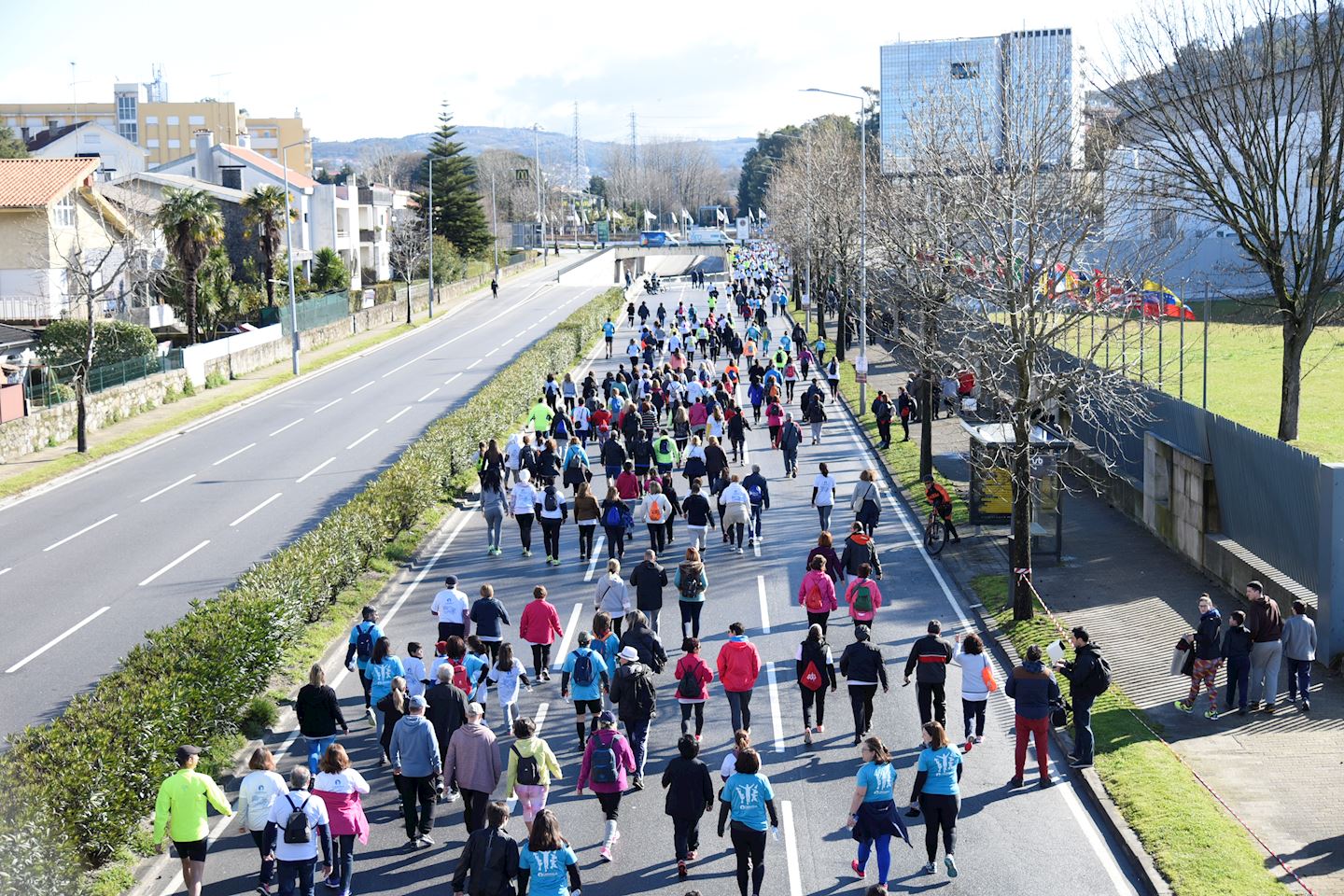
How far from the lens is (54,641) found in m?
19.5

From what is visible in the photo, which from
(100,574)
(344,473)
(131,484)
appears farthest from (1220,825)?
(131,484)

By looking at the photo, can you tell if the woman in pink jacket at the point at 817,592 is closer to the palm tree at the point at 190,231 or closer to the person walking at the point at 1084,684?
the person walking at the point at 1084,684

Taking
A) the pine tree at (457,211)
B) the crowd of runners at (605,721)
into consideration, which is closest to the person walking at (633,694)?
the crowd of runners at (605,721)

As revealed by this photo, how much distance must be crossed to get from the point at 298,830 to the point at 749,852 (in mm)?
3600

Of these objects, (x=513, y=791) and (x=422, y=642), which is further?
(x=422, y=642)

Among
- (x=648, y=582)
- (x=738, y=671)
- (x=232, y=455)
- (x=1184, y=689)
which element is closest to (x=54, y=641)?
(x=648, y=582)

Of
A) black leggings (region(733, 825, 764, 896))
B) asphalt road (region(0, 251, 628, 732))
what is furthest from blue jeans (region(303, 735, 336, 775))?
black leggings (region(733, 825, 764, 896))

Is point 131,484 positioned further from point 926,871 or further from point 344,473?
point 926,871

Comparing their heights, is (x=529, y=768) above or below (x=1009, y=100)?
below

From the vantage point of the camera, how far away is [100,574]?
23.2 meters

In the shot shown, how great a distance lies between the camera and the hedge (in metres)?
11.2

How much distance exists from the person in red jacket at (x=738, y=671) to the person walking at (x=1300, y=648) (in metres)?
6.44

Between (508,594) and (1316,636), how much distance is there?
11.4 metres

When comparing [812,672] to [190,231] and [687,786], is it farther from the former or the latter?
[190,231]
